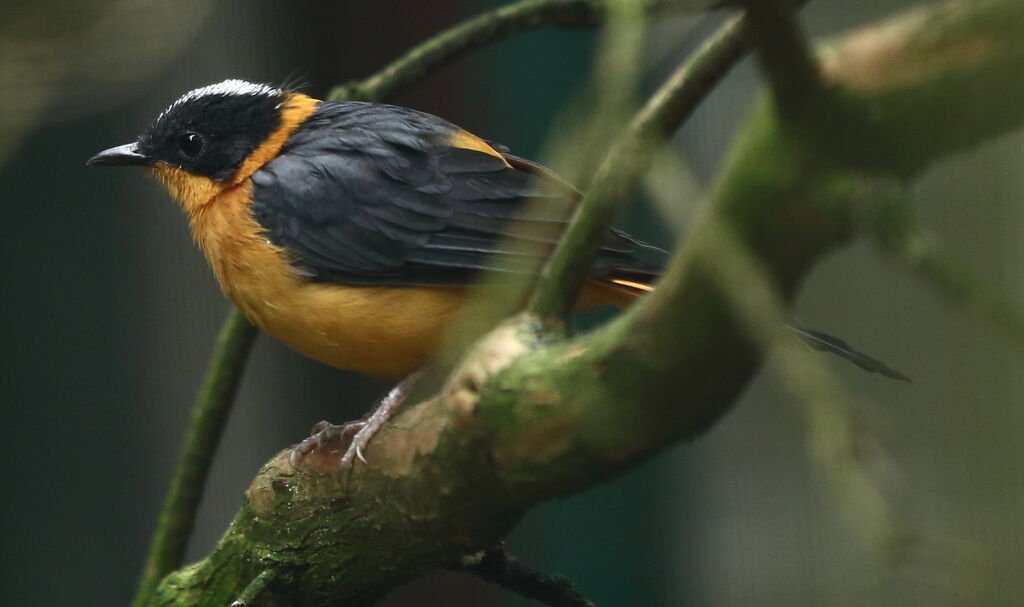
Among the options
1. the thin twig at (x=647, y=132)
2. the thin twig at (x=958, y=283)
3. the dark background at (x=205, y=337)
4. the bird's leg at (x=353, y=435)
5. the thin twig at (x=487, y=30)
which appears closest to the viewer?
the thin twig at (x=958, y=283)

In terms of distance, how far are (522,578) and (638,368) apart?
1375mm

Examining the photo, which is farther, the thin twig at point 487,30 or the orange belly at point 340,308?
the thin twig at point 487,30

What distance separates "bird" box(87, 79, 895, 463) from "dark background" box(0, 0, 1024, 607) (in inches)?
36.3

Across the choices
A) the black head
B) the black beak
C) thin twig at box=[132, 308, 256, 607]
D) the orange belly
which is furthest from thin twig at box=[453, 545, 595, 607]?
the black beak

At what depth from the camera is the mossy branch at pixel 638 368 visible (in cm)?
102

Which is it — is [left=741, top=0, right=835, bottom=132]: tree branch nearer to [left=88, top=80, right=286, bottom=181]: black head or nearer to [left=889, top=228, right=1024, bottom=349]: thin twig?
[left=889, top=228, right=1024, bottom=349]: thin twig

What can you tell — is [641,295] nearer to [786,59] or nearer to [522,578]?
[522,578]

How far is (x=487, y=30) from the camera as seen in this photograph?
3.16 meters

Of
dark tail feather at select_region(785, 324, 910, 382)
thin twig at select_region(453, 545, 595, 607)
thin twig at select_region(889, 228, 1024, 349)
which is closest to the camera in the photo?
thin twig at select_region(889, 228, 1024, 349)

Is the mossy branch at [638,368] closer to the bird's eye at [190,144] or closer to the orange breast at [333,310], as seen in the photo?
the orange breast at [333,310]

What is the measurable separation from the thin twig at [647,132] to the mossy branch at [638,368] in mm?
124

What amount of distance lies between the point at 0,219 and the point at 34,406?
0.87 meters

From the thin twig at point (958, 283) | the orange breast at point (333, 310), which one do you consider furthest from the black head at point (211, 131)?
the thin twig at point (958, 283)

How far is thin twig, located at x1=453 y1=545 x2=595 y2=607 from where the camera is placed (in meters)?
2.63
